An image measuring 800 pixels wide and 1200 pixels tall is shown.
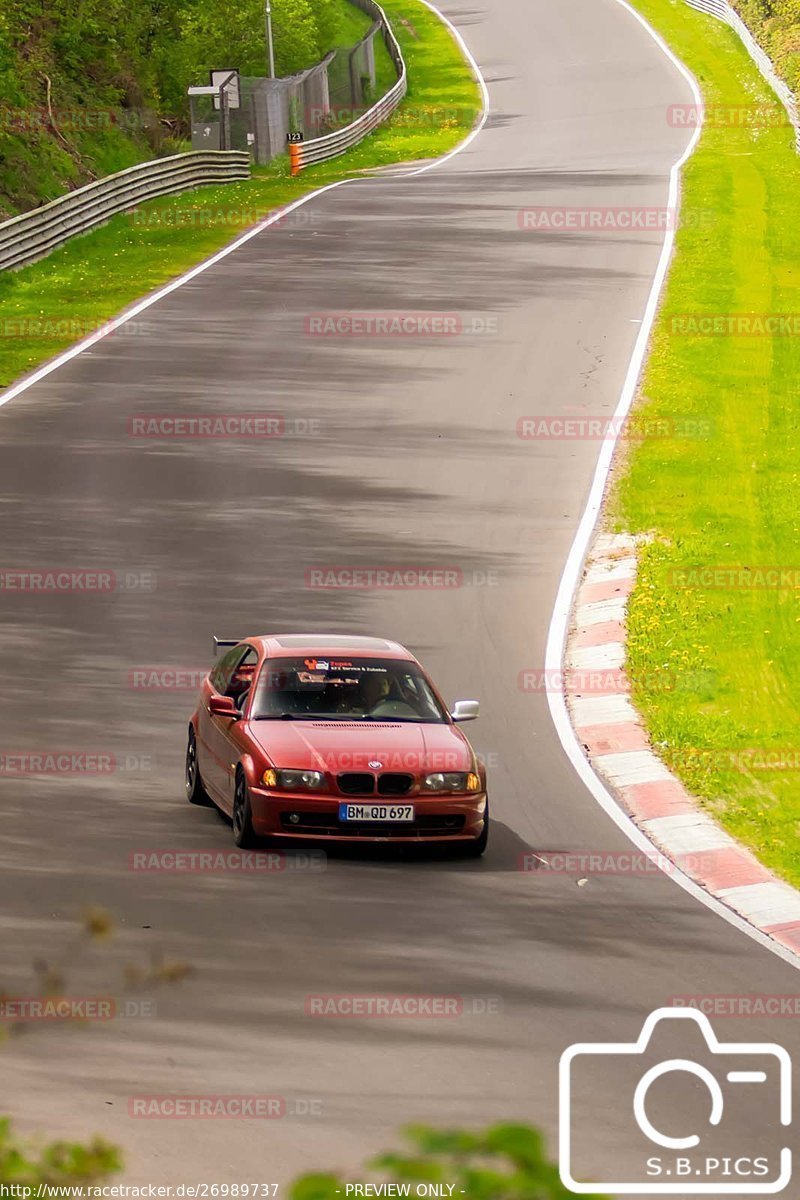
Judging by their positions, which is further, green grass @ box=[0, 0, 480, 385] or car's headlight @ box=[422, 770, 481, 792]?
green grass @ box=[0, 0, 480, 385]

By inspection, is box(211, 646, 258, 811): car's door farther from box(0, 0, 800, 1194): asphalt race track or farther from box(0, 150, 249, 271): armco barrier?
box(0, 150, 249, 271): armco barrier

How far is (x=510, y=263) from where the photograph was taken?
40.8m

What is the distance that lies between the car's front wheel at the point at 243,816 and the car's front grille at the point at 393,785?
2.90 feet

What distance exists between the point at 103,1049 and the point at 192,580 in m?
12.4

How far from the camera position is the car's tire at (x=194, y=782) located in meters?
14.2

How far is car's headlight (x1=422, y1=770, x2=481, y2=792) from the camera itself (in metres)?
12.9

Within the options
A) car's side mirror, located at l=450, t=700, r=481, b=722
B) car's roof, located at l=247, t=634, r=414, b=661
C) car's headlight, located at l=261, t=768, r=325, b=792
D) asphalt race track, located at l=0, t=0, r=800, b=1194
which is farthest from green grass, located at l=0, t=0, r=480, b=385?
car's headlight, located at l=261, t=768, r=325, b=792

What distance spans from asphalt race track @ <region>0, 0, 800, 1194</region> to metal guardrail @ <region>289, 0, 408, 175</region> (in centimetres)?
1368

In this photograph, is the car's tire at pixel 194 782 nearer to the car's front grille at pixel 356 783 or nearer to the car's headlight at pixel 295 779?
the car's headlight at pixel 295 779

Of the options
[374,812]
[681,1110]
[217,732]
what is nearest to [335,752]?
[374,812]

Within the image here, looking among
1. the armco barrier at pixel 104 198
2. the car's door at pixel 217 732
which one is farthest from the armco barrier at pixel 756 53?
the car's door at pixel 217 732

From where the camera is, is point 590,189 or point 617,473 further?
point 590,189

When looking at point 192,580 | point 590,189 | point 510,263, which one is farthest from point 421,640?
point 590,189

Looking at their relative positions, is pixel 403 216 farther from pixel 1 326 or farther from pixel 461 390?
pixel 461 390
